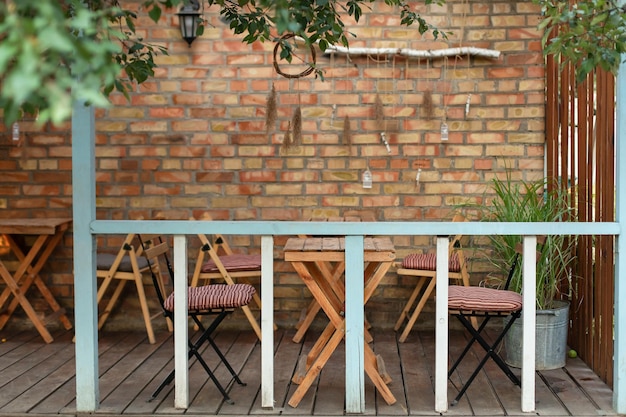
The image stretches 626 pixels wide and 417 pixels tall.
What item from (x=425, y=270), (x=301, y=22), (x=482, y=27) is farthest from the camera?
(x=482, y=27)

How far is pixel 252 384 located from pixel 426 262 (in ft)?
4.87

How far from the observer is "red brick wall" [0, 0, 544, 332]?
16.8ft

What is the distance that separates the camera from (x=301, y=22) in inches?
121

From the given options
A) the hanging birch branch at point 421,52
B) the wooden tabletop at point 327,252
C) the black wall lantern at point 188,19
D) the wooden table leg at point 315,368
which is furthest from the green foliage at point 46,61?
the hanging birch branch at point 421,52

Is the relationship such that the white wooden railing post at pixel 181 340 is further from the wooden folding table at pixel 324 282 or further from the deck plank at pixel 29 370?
the deck plank at pixel 29 370

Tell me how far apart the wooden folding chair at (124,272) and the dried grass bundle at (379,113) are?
1.79m

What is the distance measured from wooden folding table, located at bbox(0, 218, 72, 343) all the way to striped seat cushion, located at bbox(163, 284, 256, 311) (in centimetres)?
154

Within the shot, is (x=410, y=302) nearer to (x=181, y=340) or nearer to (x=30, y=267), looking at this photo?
(x=181, y=340)

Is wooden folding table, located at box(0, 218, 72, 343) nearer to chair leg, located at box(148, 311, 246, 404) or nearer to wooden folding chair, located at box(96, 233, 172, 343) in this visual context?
wooden folding chair, located at box(96, 233, 172, 343)

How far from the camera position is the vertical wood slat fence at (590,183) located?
3.83 meters

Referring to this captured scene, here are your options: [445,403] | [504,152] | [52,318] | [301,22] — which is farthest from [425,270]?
[52,318]

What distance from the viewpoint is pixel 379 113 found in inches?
201

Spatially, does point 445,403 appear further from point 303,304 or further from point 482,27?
point 482,27

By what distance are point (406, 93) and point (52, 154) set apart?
2507mm
